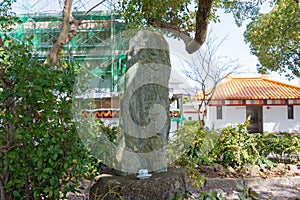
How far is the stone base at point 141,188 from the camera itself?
7.38 feet

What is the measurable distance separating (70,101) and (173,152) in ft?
4.70

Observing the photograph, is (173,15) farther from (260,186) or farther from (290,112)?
(290,112)

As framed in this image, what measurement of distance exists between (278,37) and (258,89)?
14.5 feet

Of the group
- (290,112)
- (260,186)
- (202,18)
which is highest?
(202,18)

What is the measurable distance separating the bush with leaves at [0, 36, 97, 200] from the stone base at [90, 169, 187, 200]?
0.34 m

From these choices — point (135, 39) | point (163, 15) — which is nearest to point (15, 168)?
point (135, 39)

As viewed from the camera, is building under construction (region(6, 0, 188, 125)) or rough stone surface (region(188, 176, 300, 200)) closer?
rough stone surface (region(188, 176, 300, 200))

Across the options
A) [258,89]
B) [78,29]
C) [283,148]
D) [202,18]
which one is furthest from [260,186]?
[258,89]

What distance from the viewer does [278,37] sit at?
806 cm

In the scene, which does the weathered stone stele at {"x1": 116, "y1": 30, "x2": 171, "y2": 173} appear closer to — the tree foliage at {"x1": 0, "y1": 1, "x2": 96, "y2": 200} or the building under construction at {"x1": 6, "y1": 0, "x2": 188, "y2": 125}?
the tree foliage at {"x1": 0, "y1": 1, "x2": 96, "y2": 200}

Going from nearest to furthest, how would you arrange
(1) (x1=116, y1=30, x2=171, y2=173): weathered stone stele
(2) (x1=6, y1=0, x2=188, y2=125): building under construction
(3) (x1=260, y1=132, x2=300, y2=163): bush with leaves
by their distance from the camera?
(1) (x1=116, y1=30, x2=171, y2=173): weathered stone stele, (3) (x1=260, y1=132, x2=300, y2=163): bush with leaves, (2) (x1=6, y1=0, x2=188, y2=125): building under construction

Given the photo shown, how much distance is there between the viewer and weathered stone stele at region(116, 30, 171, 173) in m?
2.60

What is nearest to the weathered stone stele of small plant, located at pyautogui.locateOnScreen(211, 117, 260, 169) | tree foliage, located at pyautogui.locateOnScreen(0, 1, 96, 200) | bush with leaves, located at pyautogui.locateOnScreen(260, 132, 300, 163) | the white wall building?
tree foliage, located at pyautogui.locateOnScreen(0, 1, 96, 200)

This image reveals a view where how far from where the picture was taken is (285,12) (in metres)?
7.09
